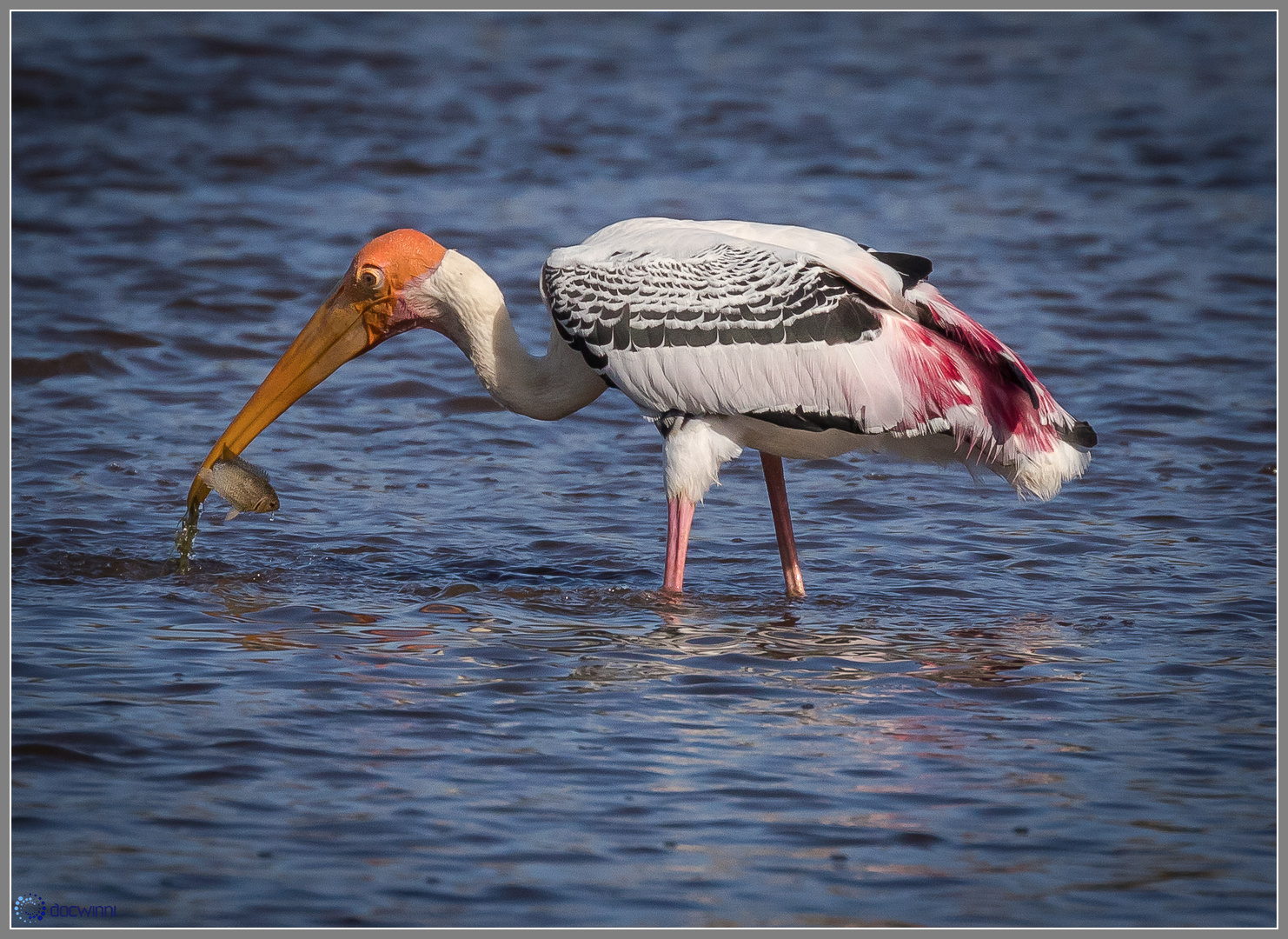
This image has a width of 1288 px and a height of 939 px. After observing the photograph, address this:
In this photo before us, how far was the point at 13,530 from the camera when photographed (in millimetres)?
8016

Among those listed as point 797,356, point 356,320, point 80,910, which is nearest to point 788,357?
point 797,356

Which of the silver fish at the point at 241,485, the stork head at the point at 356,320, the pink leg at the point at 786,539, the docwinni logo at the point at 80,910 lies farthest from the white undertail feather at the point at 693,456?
the docwinni logo at the point at 80,910

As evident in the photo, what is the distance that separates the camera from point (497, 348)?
7.57 metres

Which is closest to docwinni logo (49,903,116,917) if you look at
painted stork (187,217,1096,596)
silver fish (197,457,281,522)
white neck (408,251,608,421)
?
silver fish (197,457,281,522)

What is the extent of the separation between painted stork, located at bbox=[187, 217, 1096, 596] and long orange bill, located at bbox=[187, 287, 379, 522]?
1011mm

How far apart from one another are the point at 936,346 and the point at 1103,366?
5.22m

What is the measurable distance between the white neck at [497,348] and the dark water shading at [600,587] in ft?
2.87

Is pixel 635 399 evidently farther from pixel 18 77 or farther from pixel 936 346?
pixel 18 77

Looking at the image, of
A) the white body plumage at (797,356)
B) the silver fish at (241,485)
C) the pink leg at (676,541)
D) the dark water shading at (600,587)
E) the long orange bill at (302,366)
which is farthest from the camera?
the long orange bill at (302,366)

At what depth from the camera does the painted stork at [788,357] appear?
694 cm

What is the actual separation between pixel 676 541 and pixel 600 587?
2.01 ft

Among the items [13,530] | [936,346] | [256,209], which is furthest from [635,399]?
[256,209]

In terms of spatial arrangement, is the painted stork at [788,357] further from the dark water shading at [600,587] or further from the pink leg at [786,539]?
the dark water shading at [600,587]

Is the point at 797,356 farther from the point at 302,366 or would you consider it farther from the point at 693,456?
the point at 302,366
